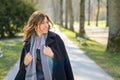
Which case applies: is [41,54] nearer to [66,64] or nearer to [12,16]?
[66,64]

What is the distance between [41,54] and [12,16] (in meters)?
28.4

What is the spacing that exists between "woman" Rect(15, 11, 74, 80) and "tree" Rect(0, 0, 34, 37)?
1077 inches

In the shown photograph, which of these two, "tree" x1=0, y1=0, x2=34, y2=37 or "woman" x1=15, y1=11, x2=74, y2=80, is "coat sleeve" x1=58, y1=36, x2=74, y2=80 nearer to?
"woman" x1=15, y1=11, x2=74, y2=80

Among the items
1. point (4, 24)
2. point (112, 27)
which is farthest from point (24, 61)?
point (4, 24)

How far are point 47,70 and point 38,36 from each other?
1.47 ft

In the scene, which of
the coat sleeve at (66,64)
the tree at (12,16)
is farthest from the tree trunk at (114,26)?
the tree at (12,16)

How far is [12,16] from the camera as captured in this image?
3303 cm

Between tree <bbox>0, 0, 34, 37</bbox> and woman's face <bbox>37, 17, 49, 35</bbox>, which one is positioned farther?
tree <bbox>0, 0, 34, 37</bbox>

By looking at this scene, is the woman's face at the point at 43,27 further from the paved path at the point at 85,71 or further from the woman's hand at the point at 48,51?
the paved path at the point at 85,71

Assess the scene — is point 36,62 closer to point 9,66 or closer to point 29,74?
point 29,74

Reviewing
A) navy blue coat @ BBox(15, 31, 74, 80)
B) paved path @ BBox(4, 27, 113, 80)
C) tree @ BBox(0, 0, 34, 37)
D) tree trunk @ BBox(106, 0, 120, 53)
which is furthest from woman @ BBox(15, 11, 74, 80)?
tree @ BBox(0, 0, 34, 37)

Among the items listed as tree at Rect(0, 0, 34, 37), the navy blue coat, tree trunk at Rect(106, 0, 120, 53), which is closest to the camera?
the navy blue coat

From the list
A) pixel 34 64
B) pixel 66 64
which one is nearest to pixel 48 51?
pixel 34 64

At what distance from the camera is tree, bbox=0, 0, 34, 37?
106 ft
